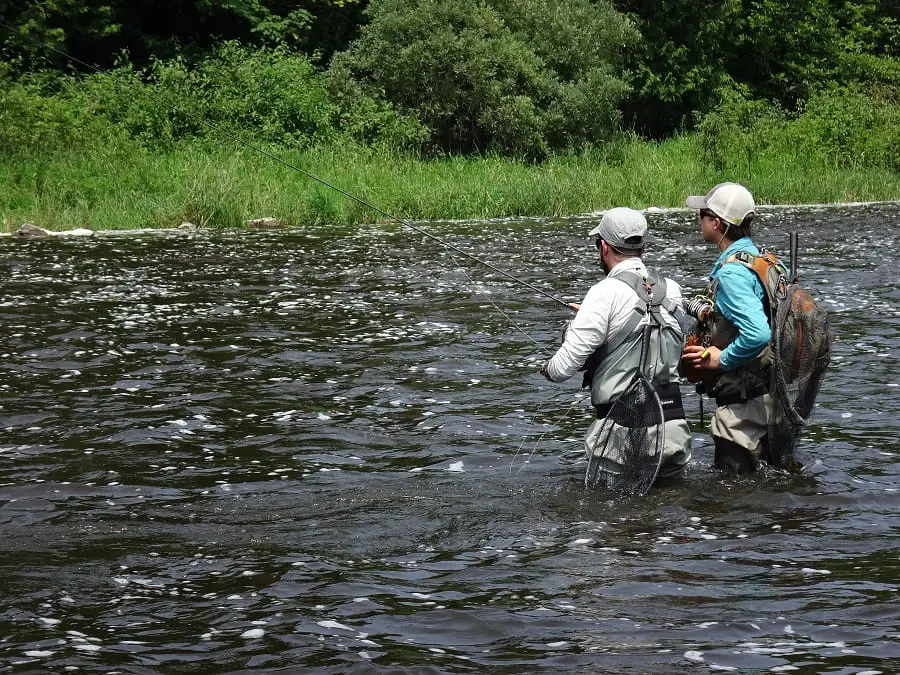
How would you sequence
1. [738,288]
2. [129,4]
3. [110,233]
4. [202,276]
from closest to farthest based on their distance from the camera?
[738,288] < [202,276] < [110,233] < [129,4]

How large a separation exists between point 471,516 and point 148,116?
25394 millimetres

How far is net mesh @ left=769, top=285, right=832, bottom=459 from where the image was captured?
22.3ft

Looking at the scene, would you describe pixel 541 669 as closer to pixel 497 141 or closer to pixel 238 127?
pixel 238 127

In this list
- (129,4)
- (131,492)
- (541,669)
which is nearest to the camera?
(541,669)

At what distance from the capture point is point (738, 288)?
265 inches

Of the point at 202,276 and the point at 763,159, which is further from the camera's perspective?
the point at 763,159

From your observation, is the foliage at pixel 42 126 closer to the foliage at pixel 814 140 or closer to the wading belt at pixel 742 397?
the foliage at pixel 814 140

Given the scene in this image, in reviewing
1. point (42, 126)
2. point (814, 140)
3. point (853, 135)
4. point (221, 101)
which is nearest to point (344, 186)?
point (42, 126)

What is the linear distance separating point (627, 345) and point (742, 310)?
0.66 m

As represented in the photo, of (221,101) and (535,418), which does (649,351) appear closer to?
(535,418)

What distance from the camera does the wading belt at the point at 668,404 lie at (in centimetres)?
679

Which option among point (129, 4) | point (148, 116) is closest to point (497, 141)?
point (148, 116)

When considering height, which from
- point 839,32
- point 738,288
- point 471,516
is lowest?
point 471,516

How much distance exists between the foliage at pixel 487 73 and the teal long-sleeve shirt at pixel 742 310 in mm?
26767
